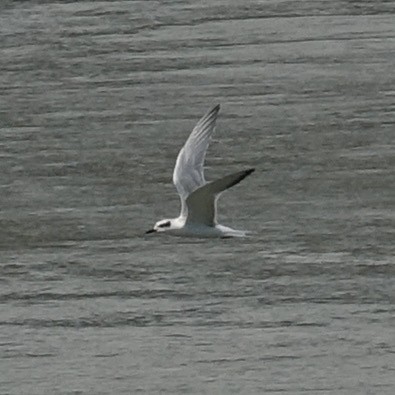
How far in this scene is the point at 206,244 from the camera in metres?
12.0

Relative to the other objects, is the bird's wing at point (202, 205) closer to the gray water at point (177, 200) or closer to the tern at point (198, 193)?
the tern at point (198, 193)

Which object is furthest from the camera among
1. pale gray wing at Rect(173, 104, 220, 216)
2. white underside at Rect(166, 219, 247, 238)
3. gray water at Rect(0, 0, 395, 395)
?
pale gray wing at Rect(173, 104, 220, 216)

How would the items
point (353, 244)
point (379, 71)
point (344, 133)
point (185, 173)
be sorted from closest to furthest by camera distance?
point (185, 173) < point (353, 244) < point (344, 133) < point (379, 71)

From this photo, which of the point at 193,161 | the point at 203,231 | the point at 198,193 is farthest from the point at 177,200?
the point at 198,193

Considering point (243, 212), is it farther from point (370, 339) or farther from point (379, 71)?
point (379, 71)

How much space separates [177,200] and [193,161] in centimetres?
189

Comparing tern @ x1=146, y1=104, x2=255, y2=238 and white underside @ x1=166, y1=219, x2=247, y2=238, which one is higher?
tern @ x1=146, y1=104, x2=255, y2=238

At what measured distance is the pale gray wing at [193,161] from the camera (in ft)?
34.8

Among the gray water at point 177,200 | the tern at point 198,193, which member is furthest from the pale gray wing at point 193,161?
the gray water at point 177,200

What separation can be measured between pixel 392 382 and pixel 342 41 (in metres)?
7.31

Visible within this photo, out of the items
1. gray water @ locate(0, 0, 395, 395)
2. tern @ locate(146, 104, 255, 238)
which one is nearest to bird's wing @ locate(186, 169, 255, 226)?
tern @ locate(146, 104, 255, 238)

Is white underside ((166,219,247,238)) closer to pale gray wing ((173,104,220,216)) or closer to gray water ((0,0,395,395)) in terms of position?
pale gray wing ((173,104,220,216))

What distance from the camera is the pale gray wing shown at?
418 inches

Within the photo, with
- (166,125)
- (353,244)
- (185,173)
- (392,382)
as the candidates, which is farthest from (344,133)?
(392,382)
